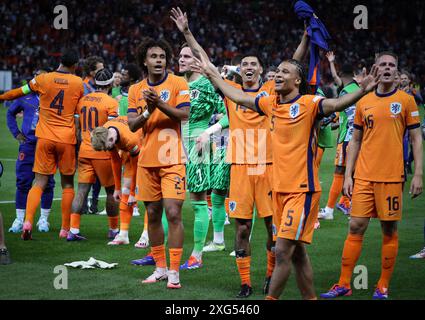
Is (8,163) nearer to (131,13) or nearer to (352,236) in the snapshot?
(352,236)

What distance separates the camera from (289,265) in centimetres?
612

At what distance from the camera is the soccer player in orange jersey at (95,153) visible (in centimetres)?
1015

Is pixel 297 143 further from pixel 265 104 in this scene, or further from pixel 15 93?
pixel 15 93

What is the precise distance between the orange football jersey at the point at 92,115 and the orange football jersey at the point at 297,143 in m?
4.33

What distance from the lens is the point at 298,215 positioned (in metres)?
6.12

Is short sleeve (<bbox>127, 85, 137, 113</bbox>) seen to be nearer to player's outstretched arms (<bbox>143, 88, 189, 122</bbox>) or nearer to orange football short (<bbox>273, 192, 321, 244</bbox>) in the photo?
player's outstretched arms (<bbox>143, 88, 189, 122</bbox>)

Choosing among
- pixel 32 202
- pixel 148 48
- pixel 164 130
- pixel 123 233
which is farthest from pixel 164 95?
pixel 32 202

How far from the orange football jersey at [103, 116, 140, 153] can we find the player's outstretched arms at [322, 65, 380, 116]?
3711mm

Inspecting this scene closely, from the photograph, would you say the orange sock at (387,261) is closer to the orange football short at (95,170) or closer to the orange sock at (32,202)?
the orange football short at (95,170)

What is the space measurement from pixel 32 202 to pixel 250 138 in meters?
3.85
